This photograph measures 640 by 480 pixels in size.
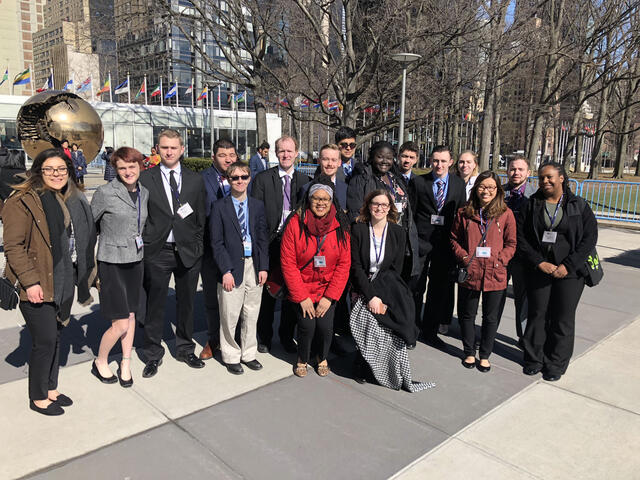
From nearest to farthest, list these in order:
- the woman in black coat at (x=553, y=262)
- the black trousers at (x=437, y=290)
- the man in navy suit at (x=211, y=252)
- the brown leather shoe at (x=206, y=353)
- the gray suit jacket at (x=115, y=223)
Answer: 1. the gray suit jacket at (x=115, y=223)
2. the woman in black coat at (x=553, y=262)
3. the man in navy suit at (x=211, y=252)
4. the brown leather shoe at (x=206, y=353)
5. the black trousers at (x=437, y=290)

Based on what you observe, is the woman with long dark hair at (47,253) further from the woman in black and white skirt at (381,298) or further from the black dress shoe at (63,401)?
the woman in black and white skirt at (381,298)

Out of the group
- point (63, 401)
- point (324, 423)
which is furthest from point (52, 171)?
point (324, 423)

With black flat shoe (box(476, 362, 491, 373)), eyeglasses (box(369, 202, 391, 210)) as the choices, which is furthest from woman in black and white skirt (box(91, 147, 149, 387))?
black flat shoe (box(476, 362, 491, 373))

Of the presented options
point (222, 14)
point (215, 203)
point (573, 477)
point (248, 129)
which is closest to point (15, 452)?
point (215, 203)

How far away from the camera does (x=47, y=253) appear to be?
131 inches

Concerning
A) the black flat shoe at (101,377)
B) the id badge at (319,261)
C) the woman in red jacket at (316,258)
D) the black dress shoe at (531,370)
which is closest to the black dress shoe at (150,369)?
the black flat shoe at (101,377)

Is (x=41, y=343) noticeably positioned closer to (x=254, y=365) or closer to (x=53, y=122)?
(x=254, y=365)

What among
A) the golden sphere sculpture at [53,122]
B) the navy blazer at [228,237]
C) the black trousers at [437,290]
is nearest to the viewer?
the navy blazer at [228,237]

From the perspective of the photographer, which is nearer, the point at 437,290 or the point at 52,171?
the point at 52,171

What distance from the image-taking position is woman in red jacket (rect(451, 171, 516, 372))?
4293 mm

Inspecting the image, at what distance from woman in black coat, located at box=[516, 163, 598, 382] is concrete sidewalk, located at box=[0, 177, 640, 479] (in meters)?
0.22

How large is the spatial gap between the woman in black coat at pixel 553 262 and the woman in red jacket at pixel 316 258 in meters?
1.65

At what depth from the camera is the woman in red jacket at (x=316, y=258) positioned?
400 cm

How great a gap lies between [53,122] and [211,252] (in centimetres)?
492
